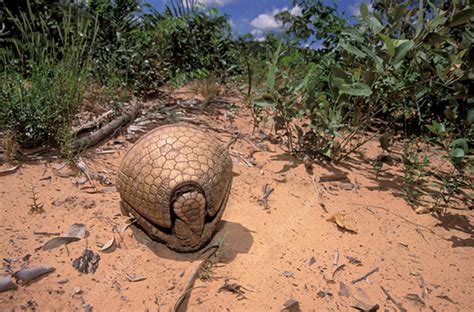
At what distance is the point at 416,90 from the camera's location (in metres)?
2.92

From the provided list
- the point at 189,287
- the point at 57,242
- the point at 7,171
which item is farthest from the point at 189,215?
the point at 7,171

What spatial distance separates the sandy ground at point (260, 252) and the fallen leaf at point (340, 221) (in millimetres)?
34

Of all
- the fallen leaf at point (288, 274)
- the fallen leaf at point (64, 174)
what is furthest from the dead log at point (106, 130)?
the fallen leaf at point (288, 274)

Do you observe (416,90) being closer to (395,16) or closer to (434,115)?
(395,16)

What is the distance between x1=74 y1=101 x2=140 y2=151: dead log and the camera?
2793mm

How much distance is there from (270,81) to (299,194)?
40.4 inches

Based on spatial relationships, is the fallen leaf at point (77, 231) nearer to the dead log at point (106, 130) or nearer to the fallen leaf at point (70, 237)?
the fallen leaf at point (70, 237)

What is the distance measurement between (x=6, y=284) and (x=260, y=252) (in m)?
1.33

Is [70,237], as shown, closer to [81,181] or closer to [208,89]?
[81,181]

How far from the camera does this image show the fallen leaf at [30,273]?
164 cm

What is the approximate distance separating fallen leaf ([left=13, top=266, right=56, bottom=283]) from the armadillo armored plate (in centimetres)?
52

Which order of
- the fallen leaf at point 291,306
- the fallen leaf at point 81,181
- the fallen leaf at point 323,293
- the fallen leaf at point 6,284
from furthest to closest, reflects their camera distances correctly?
the fallen leaf at point 81,181, the fallen leaf at point 323,293, the fallen leaf at point 291,306, the fallen leaf at point 6,284

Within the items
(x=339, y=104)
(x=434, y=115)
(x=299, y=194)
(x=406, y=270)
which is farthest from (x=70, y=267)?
(x=434, y=115)

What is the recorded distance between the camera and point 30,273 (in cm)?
166
